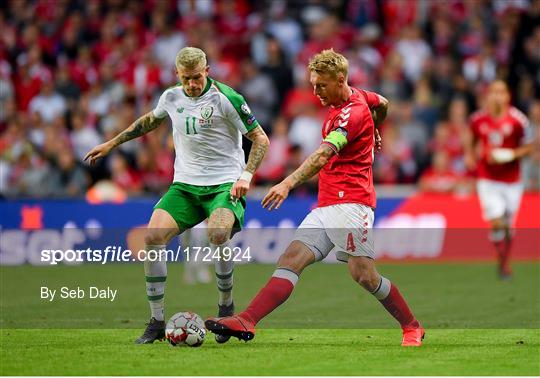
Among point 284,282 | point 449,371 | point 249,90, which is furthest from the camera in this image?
point 249,90

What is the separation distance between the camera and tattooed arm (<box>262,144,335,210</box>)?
8.91 meters

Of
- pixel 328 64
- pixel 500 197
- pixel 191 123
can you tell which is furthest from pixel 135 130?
pixel 500 197

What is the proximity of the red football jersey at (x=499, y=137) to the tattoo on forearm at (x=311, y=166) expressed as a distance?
8.83 m

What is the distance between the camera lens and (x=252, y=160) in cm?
1054

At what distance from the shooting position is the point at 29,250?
65.2ft

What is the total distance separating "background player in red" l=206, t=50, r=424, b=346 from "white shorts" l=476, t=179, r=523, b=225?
8.15 meters

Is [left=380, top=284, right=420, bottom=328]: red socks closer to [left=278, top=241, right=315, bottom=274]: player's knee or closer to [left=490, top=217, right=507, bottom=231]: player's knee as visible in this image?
[left=278, top=241, right=315, bottom=274]: player's knee

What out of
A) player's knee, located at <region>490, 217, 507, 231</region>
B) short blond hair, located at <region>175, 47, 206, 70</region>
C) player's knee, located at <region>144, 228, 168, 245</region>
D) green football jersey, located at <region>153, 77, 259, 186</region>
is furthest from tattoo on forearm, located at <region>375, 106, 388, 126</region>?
player's knee, located at <region>490, 217, 507, 231</region>

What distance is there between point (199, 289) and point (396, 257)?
535cm

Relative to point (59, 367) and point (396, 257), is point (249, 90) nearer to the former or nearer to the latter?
point (396, 257)

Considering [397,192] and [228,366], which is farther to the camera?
[397,192]

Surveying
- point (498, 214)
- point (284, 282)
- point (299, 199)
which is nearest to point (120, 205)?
point (299, 199)

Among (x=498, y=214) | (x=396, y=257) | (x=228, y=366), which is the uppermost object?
(x=228, y=366)

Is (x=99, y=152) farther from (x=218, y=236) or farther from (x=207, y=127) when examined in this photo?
(x=218, y=236)
